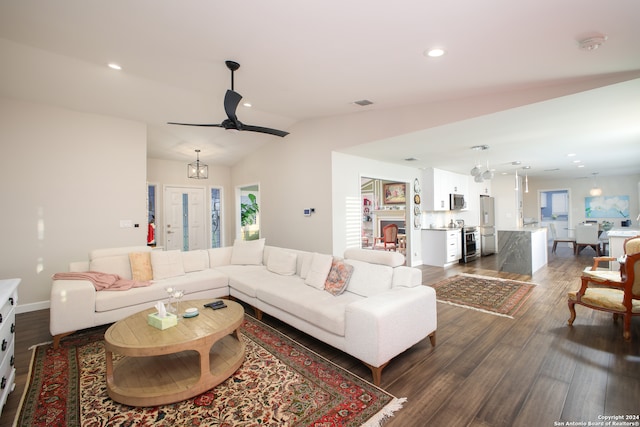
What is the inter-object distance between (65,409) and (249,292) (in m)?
1.95

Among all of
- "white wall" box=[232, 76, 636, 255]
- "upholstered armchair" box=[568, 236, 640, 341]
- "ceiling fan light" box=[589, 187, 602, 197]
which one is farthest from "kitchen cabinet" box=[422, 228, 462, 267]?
"ceiling fan light" box=[589, 187, 602, 197]

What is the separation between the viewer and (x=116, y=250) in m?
3.96

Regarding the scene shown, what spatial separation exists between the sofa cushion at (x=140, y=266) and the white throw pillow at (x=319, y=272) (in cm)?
220

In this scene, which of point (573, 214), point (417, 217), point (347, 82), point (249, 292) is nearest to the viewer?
point (347, 82)

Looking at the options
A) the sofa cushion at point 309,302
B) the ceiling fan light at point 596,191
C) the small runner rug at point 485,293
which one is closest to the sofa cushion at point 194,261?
the sofa cushion at point 309,302

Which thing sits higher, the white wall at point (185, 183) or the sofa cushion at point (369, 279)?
the white wall at point (185, 183)

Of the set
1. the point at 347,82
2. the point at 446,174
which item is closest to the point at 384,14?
the point at 347,82

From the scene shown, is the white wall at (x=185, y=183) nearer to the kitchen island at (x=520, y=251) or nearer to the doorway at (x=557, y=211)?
the kitchen island at (x=520, y=251)

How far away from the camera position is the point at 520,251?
231 inches

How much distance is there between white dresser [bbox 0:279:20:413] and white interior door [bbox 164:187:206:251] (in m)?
4.98

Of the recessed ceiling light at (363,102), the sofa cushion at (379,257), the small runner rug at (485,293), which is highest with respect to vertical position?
the recessed ceiling light at (363,102)

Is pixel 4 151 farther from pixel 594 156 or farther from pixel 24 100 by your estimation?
pixel 594 156

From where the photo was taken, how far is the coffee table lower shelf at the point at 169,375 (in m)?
2.02

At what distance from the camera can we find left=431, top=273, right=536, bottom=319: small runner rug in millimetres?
3924
